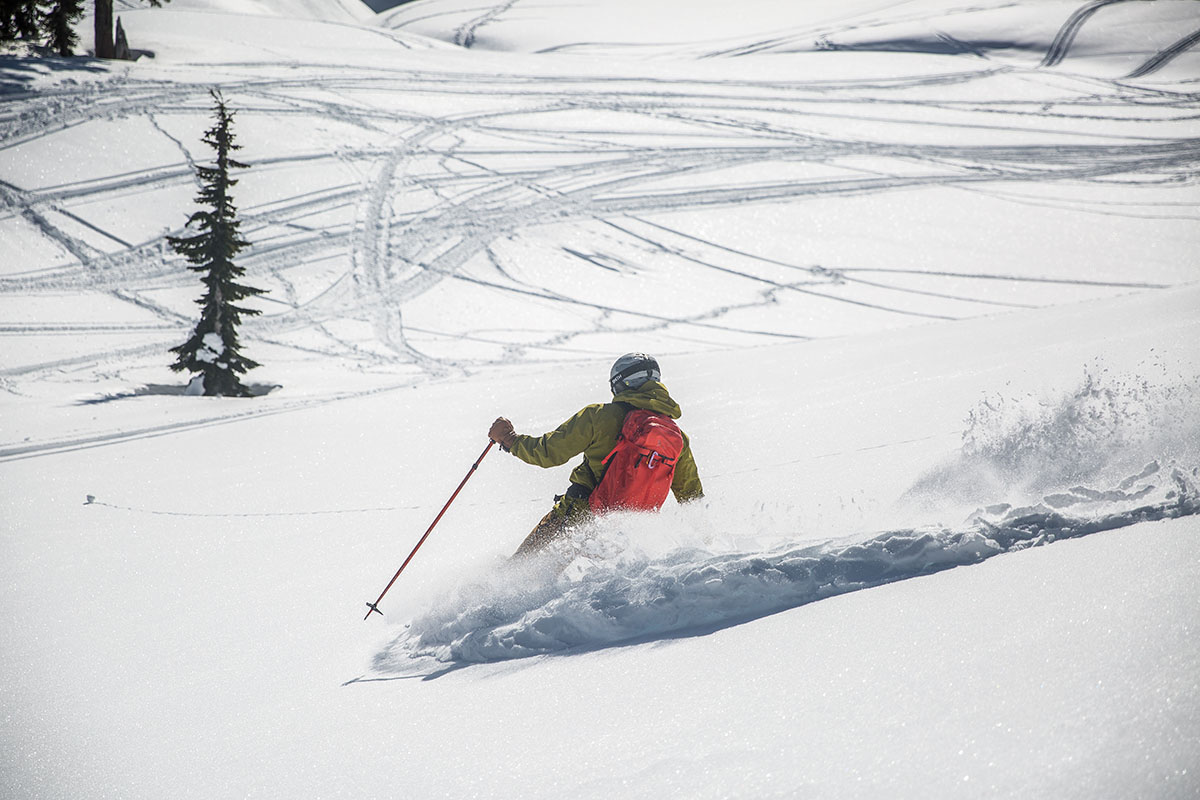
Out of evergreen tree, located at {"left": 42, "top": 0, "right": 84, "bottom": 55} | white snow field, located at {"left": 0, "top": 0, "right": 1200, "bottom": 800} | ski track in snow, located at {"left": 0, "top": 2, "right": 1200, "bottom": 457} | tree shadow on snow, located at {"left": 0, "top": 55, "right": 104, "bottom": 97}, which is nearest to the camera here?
white snow field, located at {"left": 0, "top": 0, "right": 1200, "bottom": 800}

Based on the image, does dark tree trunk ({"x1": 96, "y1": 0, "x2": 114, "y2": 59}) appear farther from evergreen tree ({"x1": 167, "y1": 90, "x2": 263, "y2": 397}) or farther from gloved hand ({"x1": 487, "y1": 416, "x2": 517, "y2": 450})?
gloved hand ({"x1": 487, "y1": 416, "x2": 517, "y2": 450})

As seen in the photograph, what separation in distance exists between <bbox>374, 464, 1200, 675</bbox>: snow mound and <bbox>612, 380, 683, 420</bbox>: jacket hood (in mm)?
573

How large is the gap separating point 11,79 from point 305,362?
16.2 meters

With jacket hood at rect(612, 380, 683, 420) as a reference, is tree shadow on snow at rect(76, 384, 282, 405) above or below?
below

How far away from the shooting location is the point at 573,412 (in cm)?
1024

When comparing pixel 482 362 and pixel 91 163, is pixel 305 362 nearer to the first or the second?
pixel 482 362

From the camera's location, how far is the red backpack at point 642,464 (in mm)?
4098

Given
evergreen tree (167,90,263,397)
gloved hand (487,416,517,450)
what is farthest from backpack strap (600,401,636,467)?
evergreen tree (167,90,263,397)

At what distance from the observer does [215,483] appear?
7.94m

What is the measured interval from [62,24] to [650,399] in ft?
102

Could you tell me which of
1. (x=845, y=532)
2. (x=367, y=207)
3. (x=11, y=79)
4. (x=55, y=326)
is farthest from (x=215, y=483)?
(x=11, y=79)

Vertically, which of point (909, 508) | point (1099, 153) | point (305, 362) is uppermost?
point (1099, 153)

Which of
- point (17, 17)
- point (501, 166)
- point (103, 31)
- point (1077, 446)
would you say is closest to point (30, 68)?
point (17, 17)

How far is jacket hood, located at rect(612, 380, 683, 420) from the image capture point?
4211 millimetres
